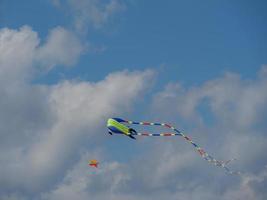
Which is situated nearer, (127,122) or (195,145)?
(195,145)

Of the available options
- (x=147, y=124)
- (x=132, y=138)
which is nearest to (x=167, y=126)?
(x=147, y=124)

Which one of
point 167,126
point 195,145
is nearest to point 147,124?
point 167,126

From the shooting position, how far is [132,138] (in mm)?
134500

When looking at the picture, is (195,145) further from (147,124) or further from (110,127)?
(110,127)

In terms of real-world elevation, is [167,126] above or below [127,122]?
below

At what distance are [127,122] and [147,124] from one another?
12922 mm

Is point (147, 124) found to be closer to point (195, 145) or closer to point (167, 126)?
point (167, 126)

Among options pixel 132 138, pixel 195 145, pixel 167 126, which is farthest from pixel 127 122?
pixel 195 145

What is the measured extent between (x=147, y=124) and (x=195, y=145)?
56.5ft

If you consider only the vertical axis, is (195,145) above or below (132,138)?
below

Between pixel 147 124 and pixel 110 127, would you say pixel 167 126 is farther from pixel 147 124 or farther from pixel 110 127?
pixel 110 127

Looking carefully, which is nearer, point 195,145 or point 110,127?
point 195,145

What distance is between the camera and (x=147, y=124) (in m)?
128

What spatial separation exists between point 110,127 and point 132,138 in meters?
12.0
